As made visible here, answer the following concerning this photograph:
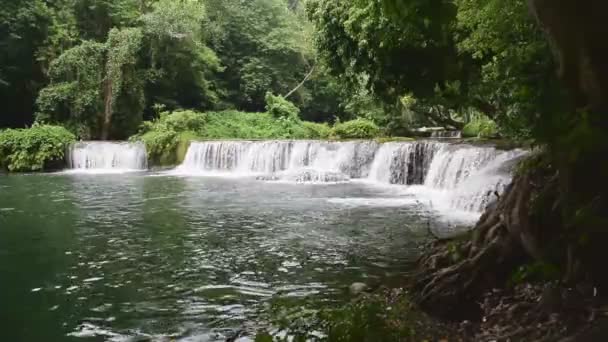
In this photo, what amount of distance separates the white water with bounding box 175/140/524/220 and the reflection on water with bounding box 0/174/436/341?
126 cm

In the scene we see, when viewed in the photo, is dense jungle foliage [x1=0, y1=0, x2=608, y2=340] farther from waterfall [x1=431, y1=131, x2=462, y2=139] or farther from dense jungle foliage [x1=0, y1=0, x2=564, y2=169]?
waterfall [x1=431, y1=131, x2=462, y2=139]

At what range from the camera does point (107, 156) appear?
1041 inches

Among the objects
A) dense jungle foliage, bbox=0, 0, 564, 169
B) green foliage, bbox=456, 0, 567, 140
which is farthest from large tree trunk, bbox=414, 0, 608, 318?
dense jungle foliage, bbox=0, 0, 564, 169

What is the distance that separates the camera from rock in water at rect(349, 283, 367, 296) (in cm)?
650

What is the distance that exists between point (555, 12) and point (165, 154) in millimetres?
24041

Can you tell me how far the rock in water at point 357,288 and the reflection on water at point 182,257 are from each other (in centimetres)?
15

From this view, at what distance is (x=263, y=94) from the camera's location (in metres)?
38.9

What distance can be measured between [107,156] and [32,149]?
314cm

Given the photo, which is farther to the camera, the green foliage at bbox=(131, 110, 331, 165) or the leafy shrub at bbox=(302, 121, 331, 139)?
the leafy shrub at bbox=(302, 121, 331, 139)

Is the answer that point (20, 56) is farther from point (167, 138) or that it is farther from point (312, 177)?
point (312, 177)

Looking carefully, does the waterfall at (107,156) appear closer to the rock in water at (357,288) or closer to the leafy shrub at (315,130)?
the leafy shrub at (315,130)

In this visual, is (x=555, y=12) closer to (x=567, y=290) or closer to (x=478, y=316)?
(x=567, y=290)

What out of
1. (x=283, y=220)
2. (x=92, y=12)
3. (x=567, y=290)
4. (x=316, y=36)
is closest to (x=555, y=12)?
(x=567, y=290)

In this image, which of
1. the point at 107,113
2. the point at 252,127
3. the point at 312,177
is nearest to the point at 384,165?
the point at 312,177
